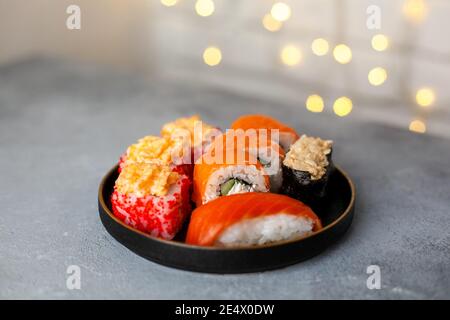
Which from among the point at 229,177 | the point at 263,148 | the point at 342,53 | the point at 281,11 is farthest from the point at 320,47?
the point at 229,177

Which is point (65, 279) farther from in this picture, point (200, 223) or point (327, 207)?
point (327, 207)

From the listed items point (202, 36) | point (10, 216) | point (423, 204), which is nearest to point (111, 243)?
point (10, 216)

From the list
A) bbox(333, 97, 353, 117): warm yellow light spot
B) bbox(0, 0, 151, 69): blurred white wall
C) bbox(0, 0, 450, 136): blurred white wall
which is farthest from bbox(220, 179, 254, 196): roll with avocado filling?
bbox(0, 0, 151, 69): blurred white wall

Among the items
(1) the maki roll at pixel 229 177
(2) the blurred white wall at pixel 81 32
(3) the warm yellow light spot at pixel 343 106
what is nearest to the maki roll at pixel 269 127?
(1) the maki roll at pixel 229 177

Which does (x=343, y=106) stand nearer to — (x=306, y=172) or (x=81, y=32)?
(x=81, y=32)

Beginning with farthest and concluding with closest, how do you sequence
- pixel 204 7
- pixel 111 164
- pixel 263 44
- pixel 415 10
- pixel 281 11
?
pixel 204 7
pixel 263 44
pixel 281 11
pixel 415 10
pixel 111 164

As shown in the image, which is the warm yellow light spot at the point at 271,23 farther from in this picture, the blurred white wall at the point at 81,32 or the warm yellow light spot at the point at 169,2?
the blurred white wall at the point at 81,32
